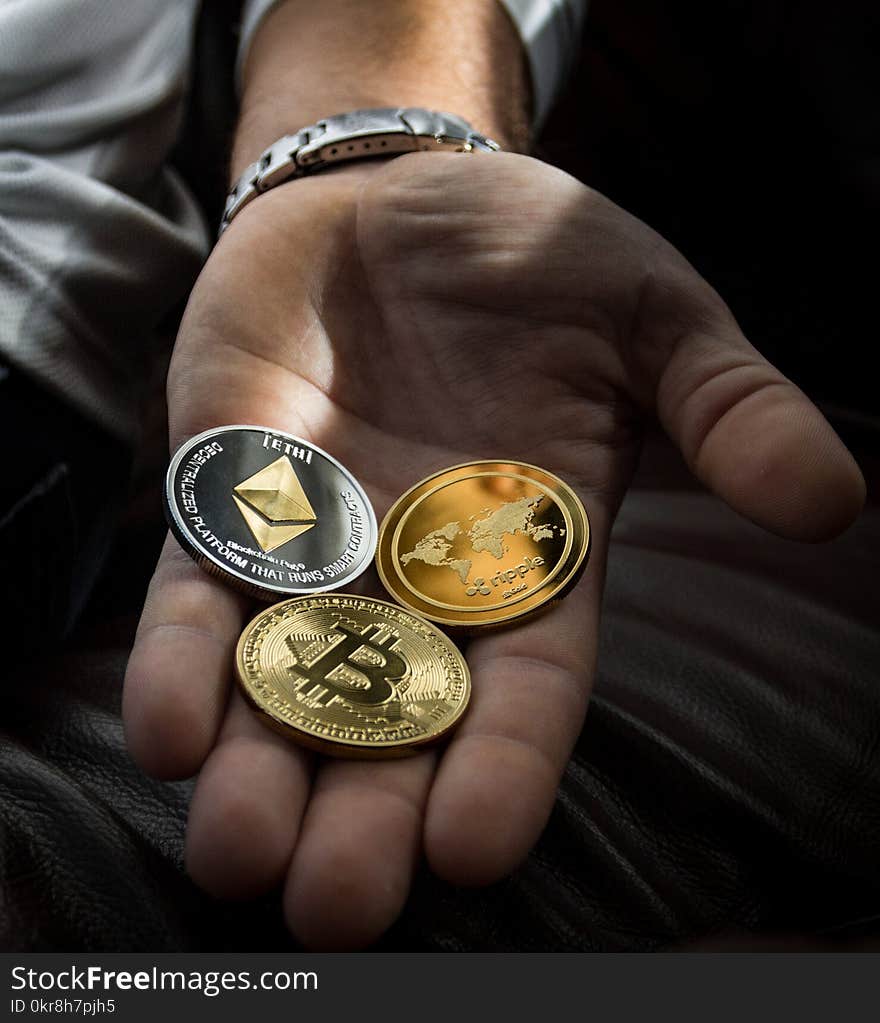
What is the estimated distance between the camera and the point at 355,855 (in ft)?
2.40

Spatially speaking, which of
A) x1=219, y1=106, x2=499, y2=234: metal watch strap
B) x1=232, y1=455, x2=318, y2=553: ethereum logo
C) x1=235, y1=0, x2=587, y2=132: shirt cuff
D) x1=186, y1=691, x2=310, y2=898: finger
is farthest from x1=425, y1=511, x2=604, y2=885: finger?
x1=235, y1=0, x2=587, y2=132: shirt cuff

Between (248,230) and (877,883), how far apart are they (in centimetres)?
102

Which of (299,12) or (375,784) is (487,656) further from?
(299,12)

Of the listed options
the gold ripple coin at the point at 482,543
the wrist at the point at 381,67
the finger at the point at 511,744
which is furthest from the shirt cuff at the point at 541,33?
the finger at the point at 511,744

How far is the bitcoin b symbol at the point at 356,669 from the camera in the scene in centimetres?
91

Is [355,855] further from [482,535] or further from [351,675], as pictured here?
[482,535]

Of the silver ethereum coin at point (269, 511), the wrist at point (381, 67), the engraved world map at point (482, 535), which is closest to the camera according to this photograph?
the silver ethereum coin at point (269, 511)

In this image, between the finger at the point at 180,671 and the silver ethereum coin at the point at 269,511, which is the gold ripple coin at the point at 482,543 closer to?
the silver ethereum coin at the point at 269,511

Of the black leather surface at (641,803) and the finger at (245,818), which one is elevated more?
the finger at (245,818)

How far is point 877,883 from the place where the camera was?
2.92 feet

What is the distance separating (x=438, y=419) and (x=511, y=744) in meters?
0.51

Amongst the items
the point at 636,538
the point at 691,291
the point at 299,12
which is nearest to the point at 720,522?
the point at 636,538

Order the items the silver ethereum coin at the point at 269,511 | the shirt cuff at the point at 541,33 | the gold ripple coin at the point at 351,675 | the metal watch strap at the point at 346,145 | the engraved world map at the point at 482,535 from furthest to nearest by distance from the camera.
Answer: the shirt cuff at the point at 541,33, the metal watch strap at the point at 346,145, the engraved world map at the point at 482,535, the silver ethereum coin at the point at 269,511, the gold ripple coin at the point at 351,675

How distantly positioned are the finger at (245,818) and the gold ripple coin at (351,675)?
37 mm
